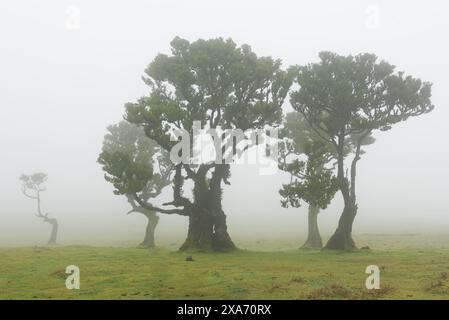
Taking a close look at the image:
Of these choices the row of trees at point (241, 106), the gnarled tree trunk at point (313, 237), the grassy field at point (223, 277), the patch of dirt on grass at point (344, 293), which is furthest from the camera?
the gnarled tree trunk at point (313, 237)

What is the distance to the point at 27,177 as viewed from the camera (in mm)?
91812

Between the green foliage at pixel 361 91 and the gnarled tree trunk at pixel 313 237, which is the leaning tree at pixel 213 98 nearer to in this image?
the green foliage at pixel 361 91

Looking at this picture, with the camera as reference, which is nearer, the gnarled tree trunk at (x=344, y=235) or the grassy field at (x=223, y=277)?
the grassy field at (x=223, y=277)

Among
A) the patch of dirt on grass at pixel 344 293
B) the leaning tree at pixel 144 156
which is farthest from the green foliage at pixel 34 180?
the patch of dirt on grass at pixel 344 293

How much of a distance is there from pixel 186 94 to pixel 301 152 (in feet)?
85.9

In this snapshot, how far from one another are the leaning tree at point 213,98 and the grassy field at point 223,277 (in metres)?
5.69

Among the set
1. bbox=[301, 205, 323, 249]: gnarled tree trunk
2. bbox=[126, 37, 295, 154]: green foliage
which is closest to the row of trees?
bbox=[126, 37, 295, 154]: green foliage

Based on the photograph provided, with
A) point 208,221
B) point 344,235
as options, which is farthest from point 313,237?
point 208,221

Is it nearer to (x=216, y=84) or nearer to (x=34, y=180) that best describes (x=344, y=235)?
(x=216, y=84)

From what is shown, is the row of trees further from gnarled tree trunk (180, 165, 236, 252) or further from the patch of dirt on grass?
the patch of dirt on grass

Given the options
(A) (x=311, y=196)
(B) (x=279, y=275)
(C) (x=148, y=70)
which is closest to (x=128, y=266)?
(B) (x=279, y=275)

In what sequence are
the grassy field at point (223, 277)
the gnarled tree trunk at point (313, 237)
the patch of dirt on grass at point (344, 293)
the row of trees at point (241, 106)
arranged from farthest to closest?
the gnarled tree trunk at point (313, 237)
the row of trees at point (241, 106)
the grassy field at point (223, 277)
the patch of dirt on grass at point (344, 293)

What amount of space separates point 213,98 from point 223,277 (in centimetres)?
2289

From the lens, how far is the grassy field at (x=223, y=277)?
2141cm
